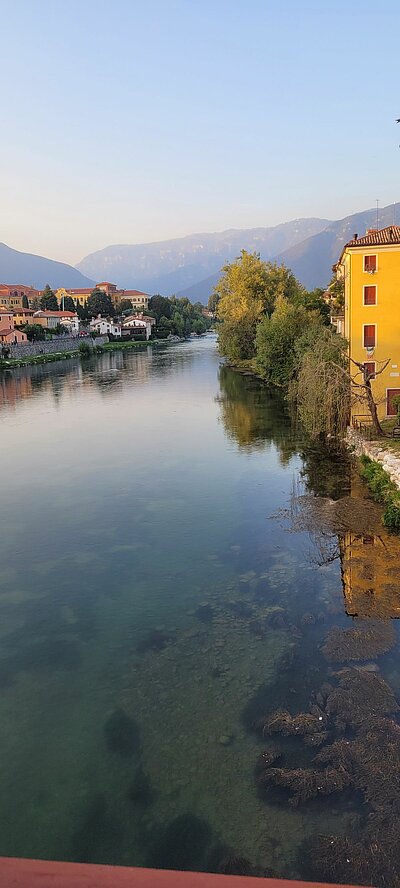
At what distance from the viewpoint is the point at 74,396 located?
158 ft

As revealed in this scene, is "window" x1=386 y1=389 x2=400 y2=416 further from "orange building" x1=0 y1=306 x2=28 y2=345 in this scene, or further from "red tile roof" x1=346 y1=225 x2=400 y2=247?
Answer: "orange building" x1=0 y1=306 x2=28 y2=345

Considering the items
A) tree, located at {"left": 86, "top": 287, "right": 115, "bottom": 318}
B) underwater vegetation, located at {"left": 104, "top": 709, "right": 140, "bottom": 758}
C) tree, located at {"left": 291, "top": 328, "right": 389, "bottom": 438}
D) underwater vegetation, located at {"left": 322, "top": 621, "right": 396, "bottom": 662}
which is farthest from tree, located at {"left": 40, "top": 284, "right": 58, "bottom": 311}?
underwater vegetation, located at {"left": 104, "top": 709, "right": 140, "bottom": 758}

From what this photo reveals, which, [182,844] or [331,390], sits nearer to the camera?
[182,844]

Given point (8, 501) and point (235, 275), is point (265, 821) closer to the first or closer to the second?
point (8, 501)

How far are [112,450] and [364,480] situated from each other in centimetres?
1264

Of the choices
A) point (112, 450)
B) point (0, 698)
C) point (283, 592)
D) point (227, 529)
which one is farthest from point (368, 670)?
point (112, 450)

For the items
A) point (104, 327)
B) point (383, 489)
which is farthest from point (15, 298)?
point (383, 489)

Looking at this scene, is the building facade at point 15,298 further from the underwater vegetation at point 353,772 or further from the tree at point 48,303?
the underwater vegetation at point 353,772

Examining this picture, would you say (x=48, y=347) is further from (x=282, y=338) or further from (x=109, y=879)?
(x=109, y=879)

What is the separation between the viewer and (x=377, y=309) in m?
26.1

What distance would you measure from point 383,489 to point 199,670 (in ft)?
34.8

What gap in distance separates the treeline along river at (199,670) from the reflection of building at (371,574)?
0.05 metres

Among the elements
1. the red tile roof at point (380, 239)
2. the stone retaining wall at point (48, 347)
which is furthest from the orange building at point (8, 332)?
the red tile roof at point (380, 239)

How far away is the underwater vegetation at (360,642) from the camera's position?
36.0 feet
